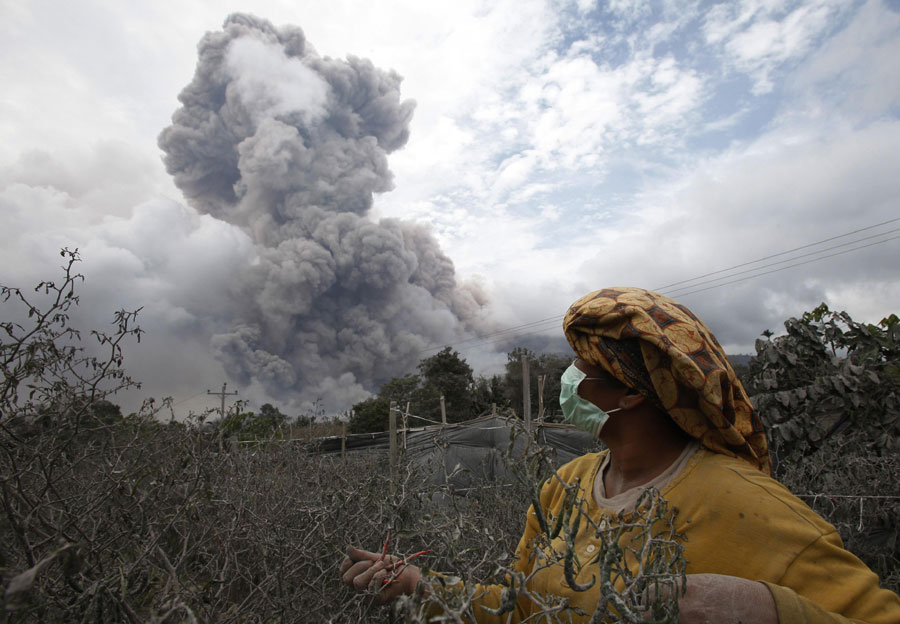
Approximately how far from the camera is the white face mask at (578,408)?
1.49 meters

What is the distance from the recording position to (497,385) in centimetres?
3884

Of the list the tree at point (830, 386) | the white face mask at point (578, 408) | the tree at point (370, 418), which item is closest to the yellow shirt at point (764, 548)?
the white face mask at point (578, 408)

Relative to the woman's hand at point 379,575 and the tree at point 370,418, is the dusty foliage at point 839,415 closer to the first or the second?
the woman's hand at point 379,575

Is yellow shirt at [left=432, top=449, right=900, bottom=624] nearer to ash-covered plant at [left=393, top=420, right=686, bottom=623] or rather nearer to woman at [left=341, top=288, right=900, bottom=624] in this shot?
woman at [left=341, top=288, right=900, bottom=624]

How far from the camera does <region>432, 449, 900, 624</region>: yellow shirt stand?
1.01 m

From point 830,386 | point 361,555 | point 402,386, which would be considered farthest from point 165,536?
point 402,386

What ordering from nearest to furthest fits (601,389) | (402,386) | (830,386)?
(601,389)
(830,386)
(402,386)

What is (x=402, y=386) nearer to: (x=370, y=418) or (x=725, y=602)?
(x=370, y=418)

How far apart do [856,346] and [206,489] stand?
617 centimetres

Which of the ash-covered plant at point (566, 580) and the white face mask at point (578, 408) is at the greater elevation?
the white face mask at point (578, 408)

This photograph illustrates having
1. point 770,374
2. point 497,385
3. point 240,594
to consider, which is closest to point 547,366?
point 497,385

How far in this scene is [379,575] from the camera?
1.23m

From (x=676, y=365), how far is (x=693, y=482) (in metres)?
0.28

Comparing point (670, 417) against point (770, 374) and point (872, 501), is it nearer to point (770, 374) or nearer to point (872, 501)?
point (872, 501)
